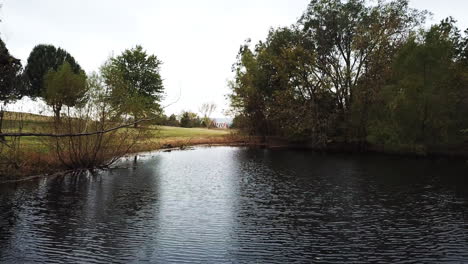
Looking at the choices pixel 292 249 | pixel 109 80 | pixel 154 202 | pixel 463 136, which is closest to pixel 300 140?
pixel 463 136

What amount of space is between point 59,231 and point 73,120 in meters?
13.8

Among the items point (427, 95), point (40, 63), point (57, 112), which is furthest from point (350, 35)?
point (40, 63)

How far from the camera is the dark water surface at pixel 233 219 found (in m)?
11.5

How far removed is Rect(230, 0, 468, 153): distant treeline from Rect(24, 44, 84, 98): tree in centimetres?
3732

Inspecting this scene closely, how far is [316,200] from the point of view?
19547mm

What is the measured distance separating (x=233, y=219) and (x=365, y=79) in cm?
4238

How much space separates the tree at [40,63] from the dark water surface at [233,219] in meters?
48.4

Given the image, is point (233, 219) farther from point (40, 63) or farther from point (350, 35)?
point (40, 63)

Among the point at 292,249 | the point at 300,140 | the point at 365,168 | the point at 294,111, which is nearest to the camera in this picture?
the point at 292,249

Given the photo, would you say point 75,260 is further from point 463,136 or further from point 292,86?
point 292,86

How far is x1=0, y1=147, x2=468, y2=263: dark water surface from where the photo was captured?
11.5 metres

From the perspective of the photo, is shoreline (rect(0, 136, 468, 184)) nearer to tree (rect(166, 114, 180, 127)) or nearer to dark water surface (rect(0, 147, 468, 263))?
dark water surface (rect(0, 147, 468, 263))

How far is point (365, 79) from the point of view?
51.7 meters

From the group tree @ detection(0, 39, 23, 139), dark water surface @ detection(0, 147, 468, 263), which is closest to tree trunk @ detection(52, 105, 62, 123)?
dark water surface @ detection(0, 147, 468, 263)
